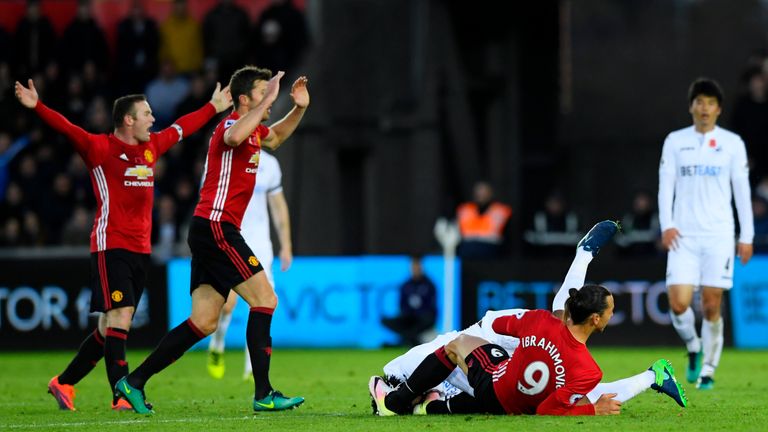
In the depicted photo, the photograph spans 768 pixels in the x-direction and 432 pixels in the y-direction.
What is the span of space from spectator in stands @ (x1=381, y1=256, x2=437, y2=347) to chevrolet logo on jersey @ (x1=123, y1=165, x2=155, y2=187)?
9.43 metres

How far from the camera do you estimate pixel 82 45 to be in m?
23.7

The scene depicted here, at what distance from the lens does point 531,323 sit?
9.28m

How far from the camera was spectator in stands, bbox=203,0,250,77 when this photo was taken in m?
23.2

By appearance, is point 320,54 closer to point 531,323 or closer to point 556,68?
point 556,68

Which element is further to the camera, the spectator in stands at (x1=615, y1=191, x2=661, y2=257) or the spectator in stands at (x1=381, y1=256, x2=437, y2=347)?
the spectator in stands at (x1=615, y1=191, x2=661, y2=257)

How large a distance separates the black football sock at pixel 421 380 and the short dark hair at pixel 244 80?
2.38m

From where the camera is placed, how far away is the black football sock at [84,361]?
36.6ft

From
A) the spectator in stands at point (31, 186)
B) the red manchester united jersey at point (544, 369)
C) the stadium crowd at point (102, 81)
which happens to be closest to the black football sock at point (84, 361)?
the red manchester united jersey at point (544, 369)

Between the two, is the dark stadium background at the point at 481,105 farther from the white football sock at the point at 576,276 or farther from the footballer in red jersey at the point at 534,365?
the footballer in red jersey at the point at 534,365

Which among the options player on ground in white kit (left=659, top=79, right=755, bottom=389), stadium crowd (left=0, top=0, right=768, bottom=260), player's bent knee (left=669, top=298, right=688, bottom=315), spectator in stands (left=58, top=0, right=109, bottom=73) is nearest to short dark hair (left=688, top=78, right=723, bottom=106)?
player on ground in white kit (left=659, top=79, right=755, bottom=389)

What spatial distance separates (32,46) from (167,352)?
14495 millimetres

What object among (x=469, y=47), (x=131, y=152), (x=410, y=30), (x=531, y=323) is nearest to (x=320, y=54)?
(x=410, y=30)

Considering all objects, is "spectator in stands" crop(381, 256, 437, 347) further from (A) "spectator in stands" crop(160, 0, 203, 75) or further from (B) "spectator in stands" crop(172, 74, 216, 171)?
(A) "spectator in stands" crop(160, 0, 203, 75)

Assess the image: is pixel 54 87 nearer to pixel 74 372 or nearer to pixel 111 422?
pixel 74 372
